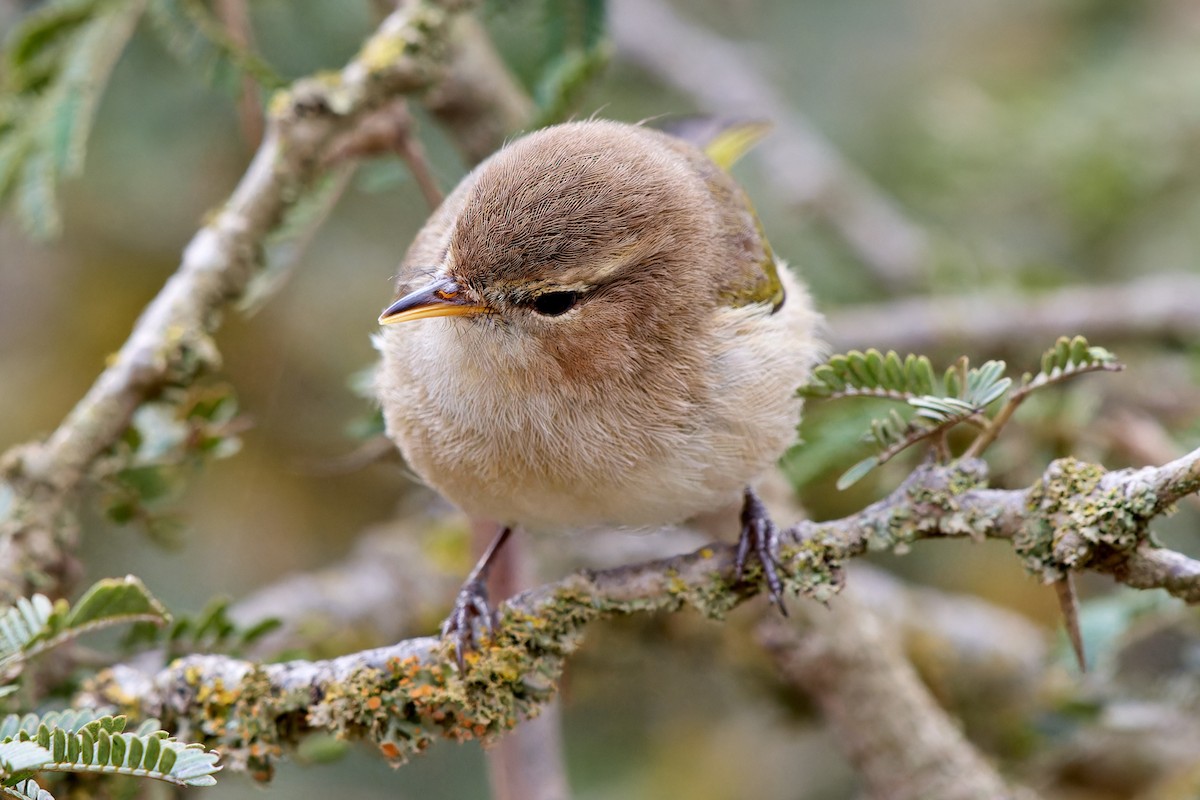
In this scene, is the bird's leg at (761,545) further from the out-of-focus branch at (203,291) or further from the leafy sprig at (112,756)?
the out-of-focus branch at (203,291)

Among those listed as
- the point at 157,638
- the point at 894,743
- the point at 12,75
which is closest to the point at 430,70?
the point at 12,75

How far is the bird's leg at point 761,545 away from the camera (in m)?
2.70

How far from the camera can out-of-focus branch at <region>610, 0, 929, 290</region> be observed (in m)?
5.76

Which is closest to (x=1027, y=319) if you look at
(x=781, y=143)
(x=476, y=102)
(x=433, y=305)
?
(x=781, y=143)

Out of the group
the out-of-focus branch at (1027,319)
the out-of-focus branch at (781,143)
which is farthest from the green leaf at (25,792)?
the out-of-focus branch at (781,143)

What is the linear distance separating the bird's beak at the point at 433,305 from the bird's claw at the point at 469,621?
776mm

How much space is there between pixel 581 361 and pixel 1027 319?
291cm

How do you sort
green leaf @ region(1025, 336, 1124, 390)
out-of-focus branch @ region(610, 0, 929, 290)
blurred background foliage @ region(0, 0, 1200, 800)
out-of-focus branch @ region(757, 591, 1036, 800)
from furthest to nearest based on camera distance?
1. out-of-focus branch @ region(610, 0, 929, 290)
2. blurred background foliage @ region(0, 0, 1200, 800)
3. out-of-focus branch @ region(757, 591, 1036, 800)
4. green leaf @ region(1025, 336, 1124, 390)

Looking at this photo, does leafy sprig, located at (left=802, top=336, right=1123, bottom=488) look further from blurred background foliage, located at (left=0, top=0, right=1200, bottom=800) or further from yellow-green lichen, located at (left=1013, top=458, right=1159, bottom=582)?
blurred background foliage, located at (left=0, top=0, right=1200, bottom=800)

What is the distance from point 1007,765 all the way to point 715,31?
495cm

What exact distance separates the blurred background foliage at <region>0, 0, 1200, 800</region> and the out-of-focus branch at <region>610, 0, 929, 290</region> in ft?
0.43

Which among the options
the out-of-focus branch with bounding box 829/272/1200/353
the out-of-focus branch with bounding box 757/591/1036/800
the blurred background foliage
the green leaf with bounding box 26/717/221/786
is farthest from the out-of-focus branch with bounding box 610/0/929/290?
the green leaf with bounding box 26/717/221/786

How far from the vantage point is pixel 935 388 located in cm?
270

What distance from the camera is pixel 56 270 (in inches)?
239
